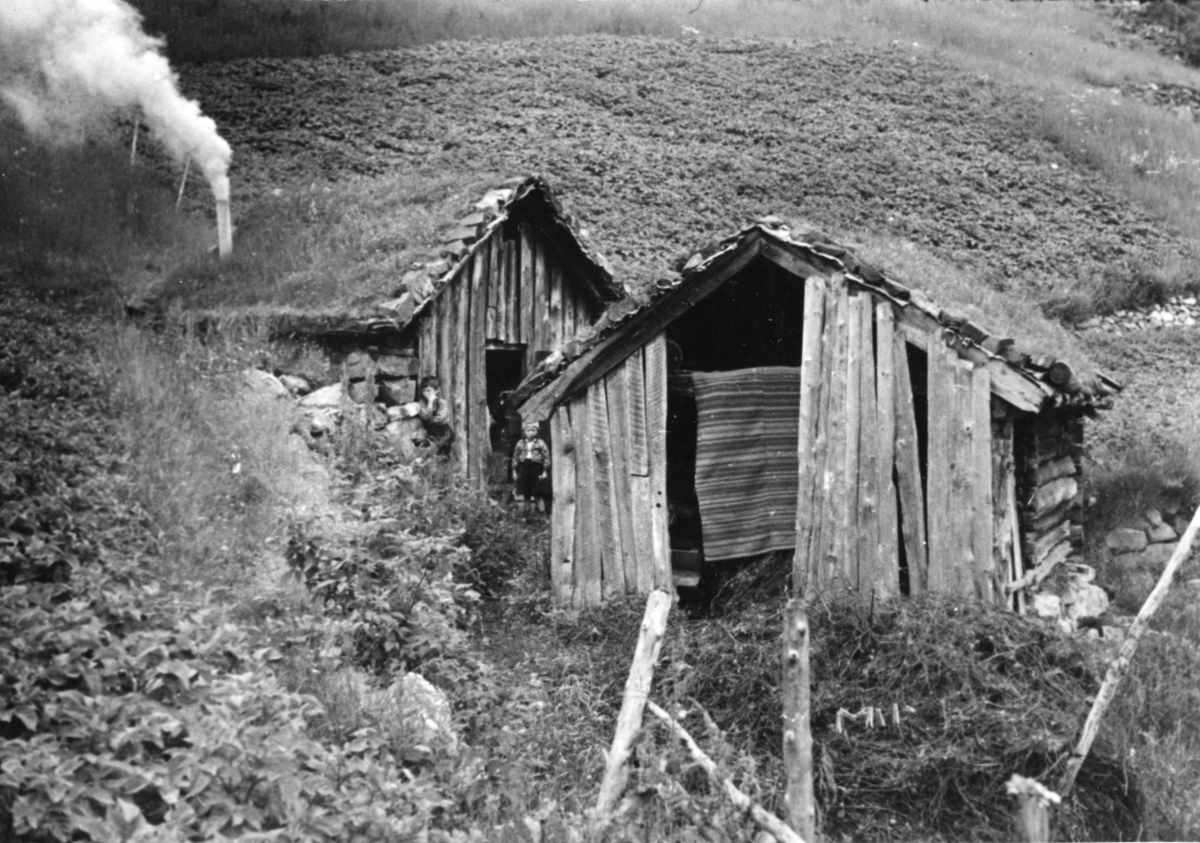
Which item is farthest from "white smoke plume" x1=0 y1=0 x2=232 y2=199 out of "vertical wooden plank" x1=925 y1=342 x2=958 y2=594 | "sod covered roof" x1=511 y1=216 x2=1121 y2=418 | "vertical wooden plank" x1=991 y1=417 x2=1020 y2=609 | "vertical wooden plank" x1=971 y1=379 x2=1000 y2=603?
"vertical wooden plank" x1=991 y1=417 x2=1020 y2=609

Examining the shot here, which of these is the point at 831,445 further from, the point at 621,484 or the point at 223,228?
the point at 223,228

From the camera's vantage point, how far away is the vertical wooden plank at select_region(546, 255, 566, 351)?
12.2m

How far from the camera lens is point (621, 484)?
8.12 m

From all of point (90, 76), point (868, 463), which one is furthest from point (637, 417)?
point (90, 76)

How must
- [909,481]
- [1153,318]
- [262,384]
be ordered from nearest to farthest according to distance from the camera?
[909,481]
[262,384]
[1153,318]

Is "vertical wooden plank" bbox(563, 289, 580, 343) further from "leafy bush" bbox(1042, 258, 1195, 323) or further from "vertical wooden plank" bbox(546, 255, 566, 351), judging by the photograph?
"leafy bush" bbox(1042, 258, 1195, 323)

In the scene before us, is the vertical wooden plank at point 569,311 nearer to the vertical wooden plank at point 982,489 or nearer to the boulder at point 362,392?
the boulder at point 362,392

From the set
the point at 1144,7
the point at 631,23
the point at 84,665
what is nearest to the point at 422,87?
the point at 631,23

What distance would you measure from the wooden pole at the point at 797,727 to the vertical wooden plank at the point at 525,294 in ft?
26.1

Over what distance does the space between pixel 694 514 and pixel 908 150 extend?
1620 centimetres

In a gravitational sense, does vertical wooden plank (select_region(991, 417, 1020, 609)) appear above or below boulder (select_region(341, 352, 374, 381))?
below

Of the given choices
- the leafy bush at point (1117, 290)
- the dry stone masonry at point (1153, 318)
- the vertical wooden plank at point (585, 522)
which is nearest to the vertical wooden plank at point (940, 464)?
the vertical wooden plank at point (585, 522)

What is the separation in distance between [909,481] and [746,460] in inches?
56.0

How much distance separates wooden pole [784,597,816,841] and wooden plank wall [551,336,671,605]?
379cm
